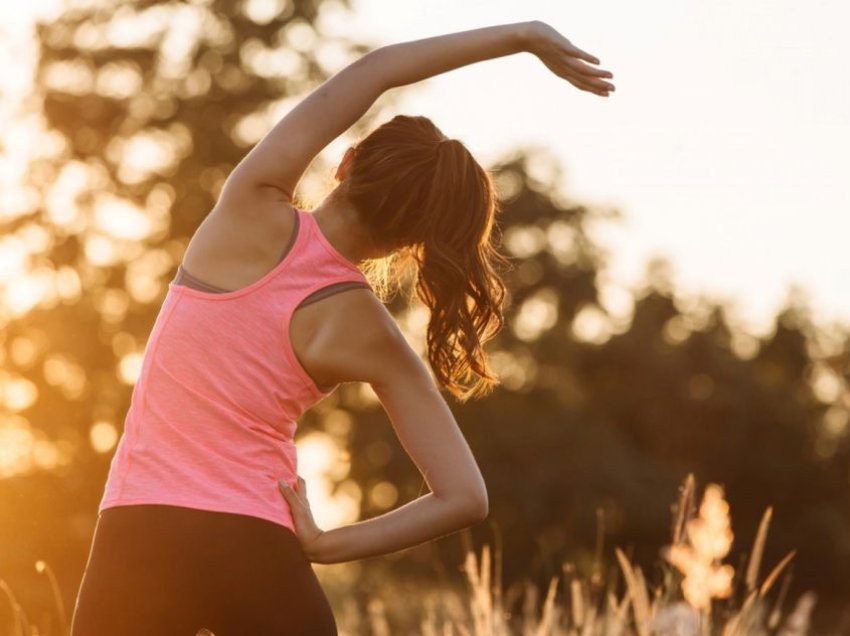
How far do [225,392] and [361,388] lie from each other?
26.5 metres

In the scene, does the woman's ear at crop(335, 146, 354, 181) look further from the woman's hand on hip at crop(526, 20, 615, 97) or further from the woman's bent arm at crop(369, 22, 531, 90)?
the woman's hand on hip at crop(526, 20, 615, 97)

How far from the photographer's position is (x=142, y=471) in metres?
2.32

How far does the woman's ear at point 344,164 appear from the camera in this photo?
8.32 ft

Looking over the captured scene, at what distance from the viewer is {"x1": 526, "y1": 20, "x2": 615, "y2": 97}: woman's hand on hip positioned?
8.48ft

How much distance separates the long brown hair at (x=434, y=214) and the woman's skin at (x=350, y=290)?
2.4 inches

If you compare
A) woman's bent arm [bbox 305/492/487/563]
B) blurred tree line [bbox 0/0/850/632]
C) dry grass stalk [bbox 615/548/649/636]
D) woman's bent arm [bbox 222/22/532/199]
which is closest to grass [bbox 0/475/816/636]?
dry grass stalk [bbox 615/548/649/636]

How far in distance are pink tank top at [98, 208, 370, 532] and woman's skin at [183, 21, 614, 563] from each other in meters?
0.03

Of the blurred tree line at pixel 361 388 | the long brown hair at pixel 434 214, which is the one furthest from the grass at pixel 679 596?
the blurred tree line at pixel 361 388

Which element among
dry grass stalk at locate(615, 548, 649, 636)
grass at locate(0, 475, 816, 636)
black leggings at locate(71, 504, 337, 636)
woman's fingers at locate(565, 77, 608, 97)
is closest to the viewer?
black leggings at locate(71, 504, 337, 636)

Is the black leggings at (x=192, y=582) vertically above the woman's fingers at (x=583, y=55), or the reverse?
the woman's fingers at (x=583, y=55)

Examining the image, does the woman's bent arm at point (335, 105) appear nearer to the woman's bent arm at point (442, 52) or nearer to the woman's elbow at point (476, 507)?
the woman's bent arm at point (442, 52)

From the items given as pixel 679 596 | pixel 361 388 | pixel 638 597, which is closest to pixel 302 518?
pixel 638 597

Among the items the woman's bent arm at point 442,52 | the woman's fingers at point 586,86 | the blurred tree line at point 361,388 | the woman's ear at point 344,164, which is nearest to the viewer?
the woman's bent arm at point 442,52

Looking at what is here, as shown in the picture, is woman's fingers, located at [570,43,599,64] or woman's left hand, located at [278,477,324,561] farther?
woman's fingers, located at [570,43,599,64]
